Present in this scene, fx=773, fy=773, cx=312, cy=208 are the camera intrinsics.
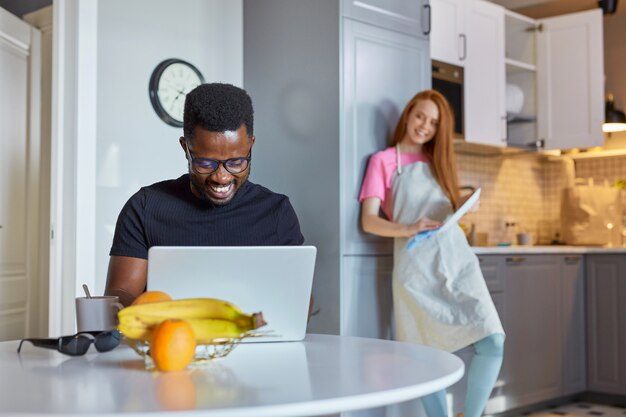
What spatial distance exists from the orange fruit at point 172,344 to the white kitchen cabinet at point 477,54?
3.21 meters

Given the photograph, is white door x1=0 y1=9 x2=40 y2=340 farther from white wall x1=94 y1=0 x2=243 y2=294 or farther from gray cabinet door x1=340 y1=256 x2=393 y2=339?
gray cabinet door x1=340 y1=256 x2=393 y2=339

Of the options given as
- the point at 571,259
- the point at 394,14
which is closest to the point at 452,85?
the point at 394,14

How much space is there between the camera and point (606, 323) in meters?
4.34

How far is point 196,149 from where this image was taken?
5.65 feet

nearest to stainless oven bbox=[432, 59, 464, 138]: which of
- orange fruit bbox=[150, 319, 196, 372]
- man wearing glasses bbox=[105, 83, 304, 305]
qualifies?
man wearing glasses bbox=[105, 83, 304, 305]

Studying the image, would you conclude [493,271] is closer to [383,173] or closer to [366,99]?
[383,173]

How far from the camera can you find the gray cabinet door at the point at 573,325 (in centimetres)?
425

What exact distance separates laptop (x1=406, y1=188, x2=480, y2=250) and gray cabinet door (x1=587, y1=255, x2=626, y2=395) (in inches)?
69.0

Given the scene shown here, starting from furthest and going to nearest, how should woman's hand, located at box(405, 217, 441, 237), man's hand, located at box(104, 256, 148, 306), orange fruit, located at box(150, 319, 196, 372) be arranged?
woman's hand, located at box(405, 217, 441, 237) → man's hand, located at box(104, 256, 148, 306) → orange fruit, located at box(150, 319, 196, 372)

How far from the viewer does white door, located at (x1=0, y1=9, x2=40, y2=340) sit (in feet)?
12.8

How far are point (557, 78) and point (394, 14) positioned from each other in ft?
6.45

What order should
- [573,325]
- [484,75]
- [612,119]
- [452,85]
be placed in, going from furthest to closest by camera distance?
[612,119] → [484,75] → [573,325] → [452,85]

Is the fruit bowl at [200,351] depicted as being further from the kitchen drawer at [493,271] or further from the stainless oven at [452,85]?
the stainless oven at [452,85]

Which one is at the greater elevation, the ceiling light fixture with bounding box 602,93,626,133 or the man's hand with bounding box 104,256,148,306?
the ceiling light fixture with bounding box 602,93,626,133
